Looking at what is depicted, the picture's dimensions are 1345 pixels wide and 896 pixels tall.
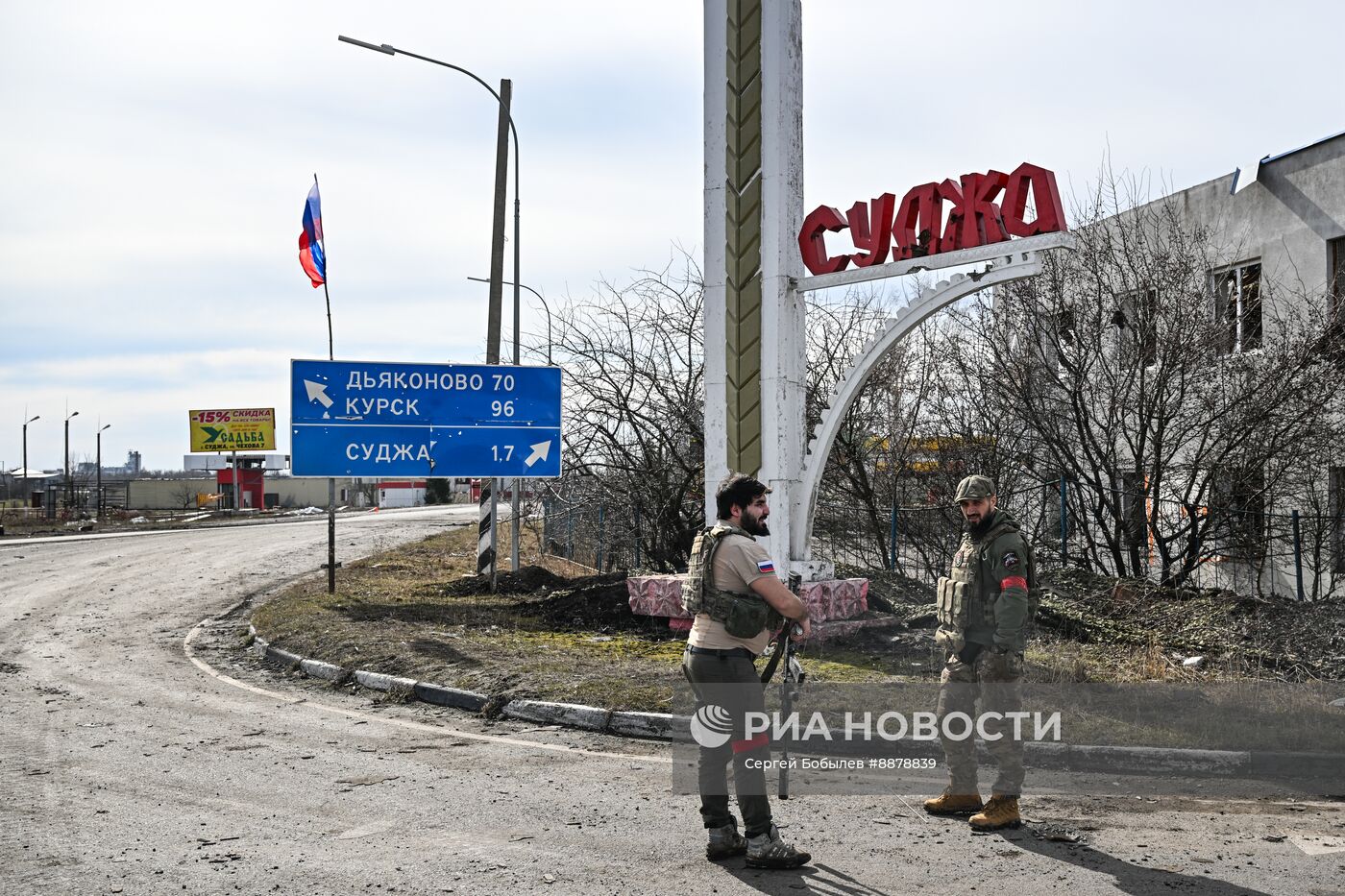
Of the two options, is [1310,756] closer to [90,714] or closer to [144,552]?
[90,714]

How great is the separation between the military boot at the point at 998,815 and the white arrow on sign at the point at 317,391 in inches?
515

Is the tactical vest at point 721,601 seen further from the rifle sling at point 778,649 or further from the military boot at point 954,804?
the military boot at point 954,804

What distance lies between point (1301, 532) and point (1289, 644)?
490 centimetres

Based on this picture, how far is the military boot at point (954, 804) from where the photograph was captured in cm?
592

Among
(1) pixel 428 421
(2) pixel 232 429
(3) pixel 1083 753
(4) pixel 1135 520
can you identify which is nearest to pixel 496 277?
(1) pixel 428 421

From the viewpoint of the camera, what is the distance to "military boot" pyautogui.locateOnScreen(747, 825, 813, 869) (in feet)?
16.5

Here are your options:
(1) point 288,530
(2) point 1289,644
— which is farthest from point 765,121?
(1) point 288,530

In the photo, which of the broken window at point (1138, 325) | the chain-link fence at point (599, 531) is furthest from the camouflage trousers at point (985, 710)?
the chain-link fence at point (599, 531)

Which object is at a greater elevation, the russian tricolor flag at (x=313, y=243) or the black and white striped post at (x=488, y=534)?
the russian tricolor flag at (x=313, y=243)

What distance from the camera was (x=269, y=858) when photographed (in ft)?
17.1

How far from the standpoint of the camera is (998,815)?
5.67 metres

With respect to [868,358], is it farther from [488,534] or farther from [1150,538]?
[488,534]

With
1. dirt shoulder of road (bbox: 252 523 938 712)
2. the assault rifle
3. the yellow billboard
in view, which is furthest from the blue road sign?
the yellow billboard

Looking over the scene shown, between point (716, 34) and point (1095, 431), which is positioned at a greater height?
point (716, 34)
